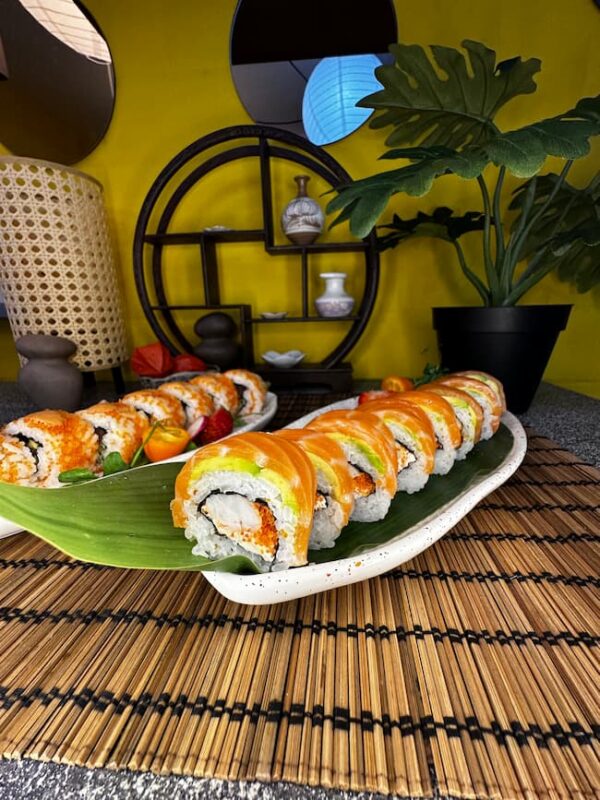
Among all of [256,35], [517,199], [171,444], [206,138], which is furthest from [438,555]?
[256,35]

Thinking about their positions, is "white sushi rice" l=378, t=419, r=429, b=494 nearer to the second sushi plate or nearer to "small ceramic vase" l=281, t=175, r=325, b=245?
the second sushi plate

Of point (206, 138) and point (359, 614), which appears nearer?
point (359, 614)

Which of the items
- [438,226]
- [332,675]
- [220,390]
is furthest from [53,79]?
[332,675]

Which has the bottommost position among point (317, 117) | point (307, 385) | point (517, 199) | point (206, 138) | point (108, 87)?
point (307, 385)

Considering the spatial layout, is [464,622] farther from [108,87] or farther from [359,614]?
[108,87]

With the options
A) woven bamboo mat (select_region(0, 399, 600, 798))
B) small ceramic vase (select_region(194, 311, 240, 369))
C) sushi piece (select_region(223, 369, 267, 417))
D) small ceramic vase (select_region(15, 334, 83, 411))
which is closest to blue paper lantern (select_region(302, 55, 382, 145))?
small ceramic vase (select_region(194, 311, 240, 369))

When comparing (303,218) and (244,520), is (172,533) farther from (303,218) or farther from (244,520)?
(303,218)

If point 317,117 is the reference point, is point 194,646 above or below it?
below
